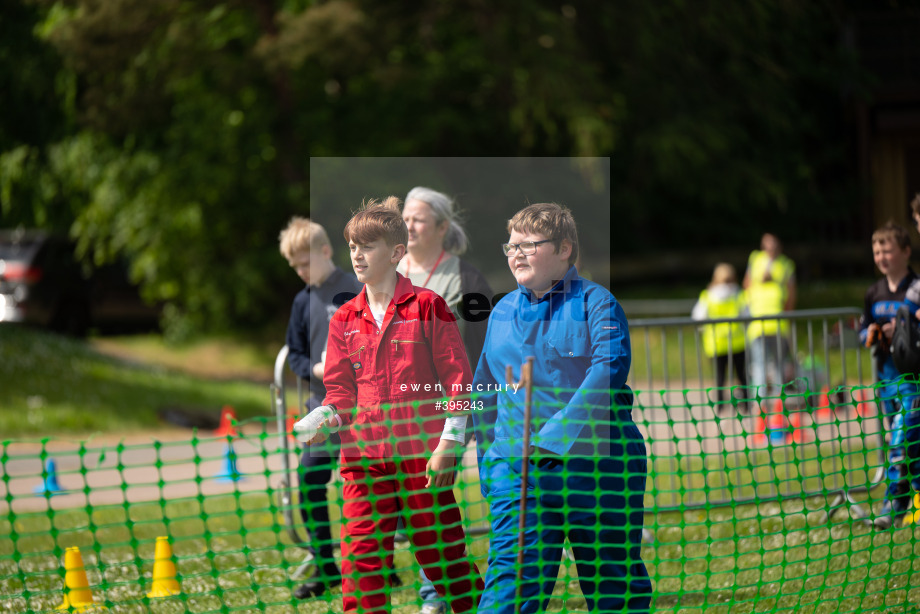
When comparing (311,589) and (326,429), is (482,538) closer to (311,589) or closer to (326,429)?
(311,589)

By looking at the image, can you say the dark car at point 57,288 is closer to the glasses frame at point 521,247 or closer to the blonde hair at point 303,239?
the blonde hair at point 303,239

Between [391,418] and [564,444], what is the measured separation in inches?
31.7

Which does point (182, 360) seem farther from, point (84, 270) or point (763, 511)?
point (763, 511)

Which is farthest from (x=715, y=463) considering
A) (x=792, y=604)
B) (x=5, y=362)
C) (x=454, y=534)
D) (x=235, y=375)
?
(x=235, y=375)

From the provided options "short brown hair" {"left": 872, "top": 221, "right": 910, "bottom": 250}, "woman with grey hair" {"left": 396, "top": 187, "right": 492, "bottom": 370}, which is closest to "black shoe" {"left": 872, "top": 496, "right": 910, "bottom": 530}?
"short brown hair" {"left": 872, "top": 221, "right": 910, "bottom": 250}

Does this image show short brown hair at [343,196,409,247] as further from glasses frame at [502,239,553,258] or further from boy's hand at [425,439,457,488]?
boy's hand at [425,439,457,488]

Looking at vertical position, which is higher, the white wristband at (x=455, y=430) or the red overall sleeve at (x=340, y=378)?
the red overall sleeve at (x=340, y=378)

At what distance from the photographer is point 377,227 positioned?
148 inches

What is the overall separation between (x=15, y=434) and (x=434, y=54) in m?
10.0

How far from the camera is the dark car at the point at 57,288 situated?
660 inches

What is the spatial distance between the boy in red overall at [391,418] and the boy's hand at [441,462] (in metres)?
0.02

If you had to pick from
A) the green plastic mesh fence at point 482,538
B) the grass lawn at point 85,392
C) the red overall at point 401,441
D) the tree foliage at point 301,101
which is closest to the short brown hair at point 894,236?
the green plastic mesh fence at point 482,538

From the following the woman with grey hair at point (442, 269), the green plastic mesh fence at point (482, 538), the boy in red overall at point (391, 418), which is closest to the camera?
the green plastic mesh fence at point (482, 538)

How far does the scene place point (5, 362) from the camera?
12992mm
